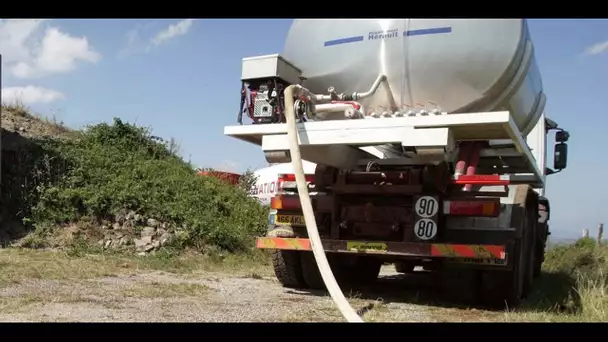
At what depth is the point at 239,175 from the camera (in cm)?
1463

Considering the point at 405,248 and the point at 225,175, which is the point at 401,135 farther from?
the point at 225,175

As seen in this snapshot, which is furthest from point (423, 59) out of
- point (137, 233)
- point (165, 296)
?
point (137, 233)

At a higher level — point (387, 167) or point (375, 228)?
point (387, 167)

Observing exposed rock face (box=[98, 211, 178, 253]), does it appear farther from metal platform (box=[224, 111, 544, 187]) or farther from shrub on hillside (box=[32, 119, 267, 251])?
metal platform (box=[224, 111, 544, 187])

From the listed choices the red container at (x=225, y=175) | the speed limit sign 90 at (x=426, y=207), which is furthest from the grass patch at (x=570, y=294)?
the red container at (x=225, y=175)

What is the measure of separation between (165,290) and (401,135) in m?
2.86

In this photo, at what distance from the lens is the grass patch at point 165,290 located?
217 inches

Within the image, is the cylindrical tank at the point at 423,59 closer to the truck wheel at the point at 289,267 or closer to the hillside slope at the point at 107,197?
the truck wheel at the point at 289,267

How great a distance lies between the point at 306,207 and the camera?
4645 mm

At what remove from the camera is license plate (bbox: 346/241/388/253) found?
5574 millimetres

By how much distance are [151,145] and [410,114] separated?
8330 mm

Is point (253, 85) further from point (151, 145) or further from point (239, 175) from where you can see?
point (239, 175)

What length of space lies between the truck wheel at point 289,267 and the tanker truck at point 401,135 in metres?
0.44
